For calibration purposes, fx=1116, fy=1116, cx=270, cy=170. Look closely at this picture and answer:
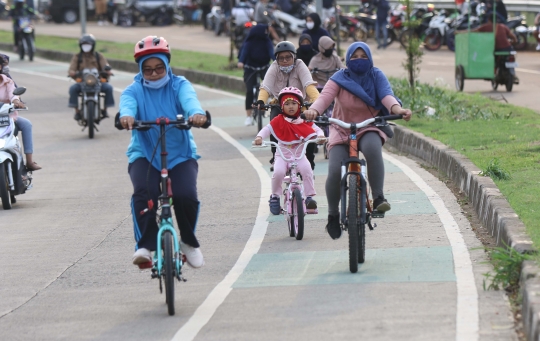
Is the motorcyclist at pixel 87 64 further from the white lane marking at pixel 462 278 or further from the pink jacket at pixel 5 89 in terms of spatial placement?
the white lane marking at pixel 462 278

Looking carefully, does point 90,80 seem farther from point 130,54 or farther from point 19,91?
point 130,54

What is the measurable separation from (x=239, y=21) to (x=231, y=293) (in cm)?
3280

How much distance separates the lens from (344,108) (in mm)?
9086

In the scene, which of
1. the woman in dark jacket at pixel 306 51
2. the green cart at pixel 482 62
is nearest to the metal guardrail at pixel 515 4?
the green cart at pixel 482 62

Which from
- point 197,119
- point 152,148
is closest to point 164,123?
point 197,119

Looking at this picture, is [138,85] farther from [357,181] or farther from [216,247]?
[216,247]

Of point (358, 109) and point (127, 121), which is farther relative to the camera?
→ point (358, 109)

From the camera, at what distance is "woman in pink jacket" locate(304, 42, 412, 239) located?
8.84m

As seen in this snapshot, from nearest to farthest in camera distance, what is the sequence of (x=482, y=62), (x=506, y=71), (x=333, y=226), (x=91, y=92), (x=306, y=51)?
(x=333, y=226) < (x=306, y=51) < (x=91, y=92) < (x=506, y=71) < (x=482, y=62)

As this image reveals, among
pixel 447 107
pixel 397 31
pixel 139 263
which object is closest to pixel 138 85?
pixel 139 263

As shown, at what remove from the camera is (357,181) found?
8.37 metres

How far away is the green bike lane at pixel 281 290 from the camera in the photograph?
691 centimetres

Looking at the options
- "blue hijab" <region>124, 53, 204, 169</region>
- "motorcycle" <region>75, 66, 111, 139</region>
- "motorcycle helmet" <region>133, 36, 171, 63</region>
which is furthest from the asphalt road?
"motorcycle helmet" <region>133, 36, 171, 63</region>

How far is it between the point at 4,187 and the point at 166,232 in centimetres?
609
